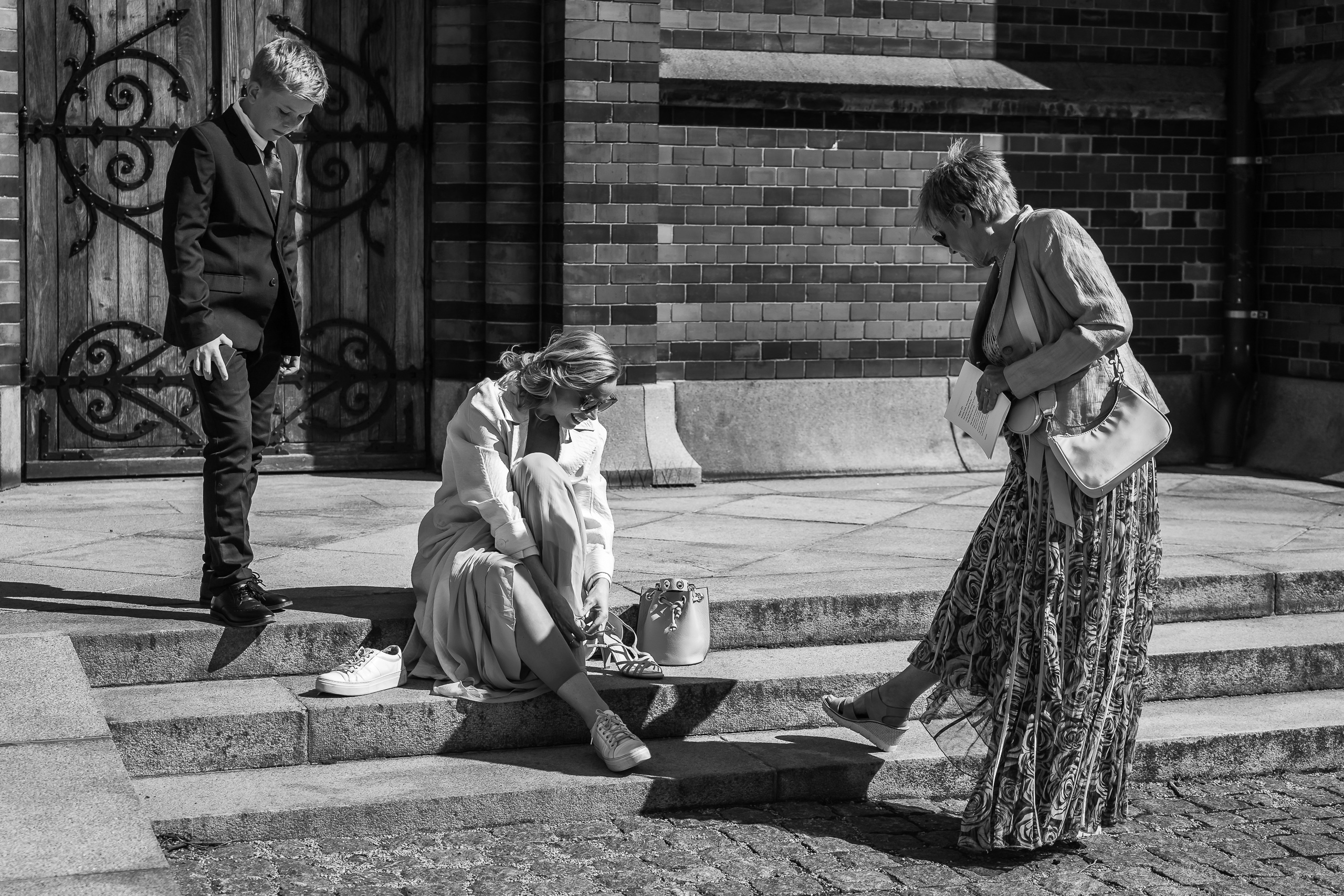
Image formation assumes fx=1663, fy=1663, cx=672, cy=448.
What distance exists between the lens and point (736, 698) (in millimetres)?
5066

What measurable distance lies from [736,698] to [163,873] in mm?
2198

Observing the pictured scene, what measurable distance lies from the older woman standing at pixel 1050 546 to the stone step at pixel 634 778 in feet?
1.82

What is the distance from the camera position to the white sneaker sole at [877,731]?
482 cm

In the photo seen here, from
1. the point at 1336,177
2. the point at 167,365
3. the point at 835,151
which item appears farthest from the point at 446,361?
the point at 1336,177

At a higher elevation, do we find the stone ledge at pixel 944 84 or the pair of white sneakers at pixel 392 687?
the stone ledge at pixel 944 84

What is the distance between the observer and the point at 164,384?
7.77m

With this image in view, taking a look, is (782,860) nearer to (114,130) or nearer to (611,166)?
(611,166)

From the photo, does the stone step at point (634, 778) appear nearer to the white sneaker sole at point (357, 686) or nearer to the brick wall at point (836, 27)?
the white sneaker sole at point (357, 686)

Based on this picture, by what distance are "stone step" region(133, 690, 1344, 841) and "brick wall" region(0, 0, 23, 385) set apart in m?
3.52

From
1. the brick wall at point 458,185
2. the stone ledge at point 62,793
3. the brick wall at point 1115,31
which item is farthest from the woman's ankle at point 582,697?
the brick wall at point 1115,31

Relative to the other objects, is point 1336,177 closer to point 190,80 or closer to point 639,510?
point 639,510

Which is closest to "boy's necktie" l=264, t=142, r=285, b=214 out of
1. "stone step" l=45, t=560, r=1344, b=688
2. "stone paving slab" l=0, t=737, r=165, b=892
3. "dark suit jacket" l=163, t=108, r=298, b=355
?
"dark suit jacket" l=163, t=108, r=298, b=355

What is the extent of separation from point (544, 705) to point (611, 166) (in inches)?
139

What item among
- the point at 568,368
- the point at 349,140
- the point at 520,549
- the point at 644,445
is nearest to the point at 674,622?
the point at 520,549
